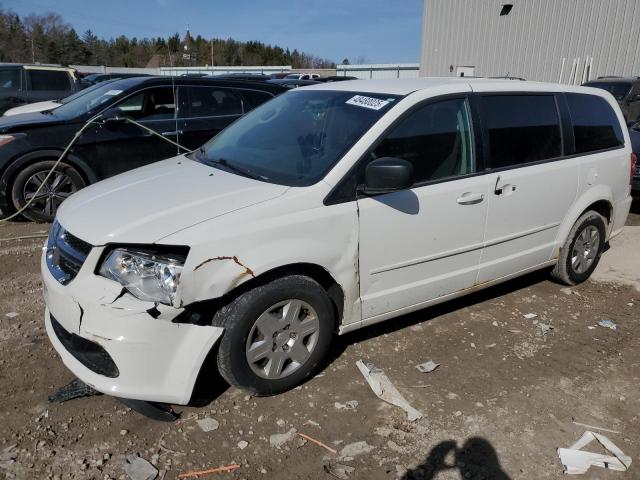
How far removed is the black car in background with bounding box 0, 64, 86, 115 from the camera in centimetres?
1180

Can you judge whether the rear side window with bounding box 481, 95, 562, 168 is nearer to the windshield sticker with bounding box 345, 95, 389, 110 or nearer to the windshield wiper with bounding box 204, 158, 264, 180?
the windshield sticker with bounding box 345, 95, 389, 110

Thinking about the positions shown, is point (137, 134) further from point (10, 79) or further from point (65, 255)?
point (10, 79)

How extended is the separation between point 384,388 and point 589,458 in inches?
44.1

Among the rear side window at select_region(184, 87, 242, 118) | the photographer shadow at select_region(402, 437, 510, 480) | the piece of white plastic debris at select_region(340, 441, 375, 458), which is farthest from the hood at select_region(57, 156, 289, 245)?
the rear side window at select_region(184, 87, 242, 118)

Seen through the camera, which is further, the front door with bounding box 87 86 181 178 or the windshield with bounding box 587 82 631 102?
the windshield with bounding box 587 82 631 102

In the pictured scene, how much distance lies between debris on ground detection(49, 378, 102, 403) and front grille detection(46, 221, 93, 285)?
67cm

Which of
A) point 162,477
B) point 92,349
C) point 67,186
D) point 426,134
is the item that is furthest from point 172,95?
point 162,477

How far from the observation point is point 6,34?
6150 cm

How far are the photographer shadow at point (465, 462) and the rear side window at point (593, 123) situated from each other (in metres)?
2.80

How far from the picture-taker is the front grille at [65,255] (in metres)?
2.71

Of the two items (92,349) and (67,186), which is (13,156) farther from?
(92,349)

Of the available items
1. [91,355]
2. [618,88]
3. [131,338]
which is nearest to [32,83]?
[91,355]

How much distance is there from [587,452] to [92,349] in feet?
8.47

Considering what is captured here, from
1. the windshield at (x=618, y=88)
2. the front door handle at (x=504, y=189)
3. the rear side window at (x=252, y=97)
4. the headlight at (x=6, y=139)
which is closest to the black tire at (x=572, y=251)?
the front door handle at (x=504, y=189)
